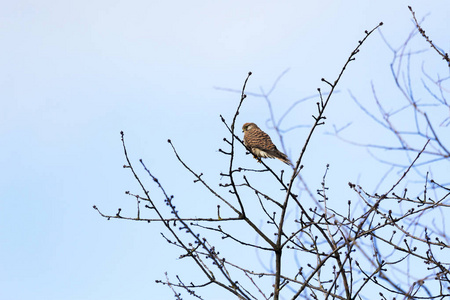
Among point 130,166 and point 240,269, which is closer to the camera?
point 130,166

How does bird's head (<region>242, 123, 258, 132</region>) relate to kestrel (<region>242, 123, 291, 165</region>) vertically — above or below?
above

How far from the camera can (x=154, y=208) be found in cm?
431

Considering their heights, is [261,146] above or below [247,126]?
below

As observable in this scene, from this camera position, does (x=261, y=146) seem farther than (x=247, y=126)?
No

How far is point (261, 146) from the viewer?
9.51 m

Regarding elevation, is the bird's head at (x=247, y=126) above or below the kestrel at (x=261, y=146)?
above

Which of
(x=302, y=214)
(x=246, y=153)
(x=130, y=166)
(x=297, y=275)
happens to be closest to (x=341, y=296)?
(x=297, y=275)

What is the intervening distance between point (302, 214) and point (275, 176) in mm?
442

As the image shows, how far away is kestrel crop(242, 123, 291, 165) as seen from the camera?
30.4 feet

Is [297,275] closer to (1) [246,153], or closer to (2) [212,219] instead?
(2) [212,219]

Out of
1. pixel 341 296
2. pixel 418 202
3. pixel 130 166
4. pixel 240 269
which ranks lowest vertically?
pixel 341 296

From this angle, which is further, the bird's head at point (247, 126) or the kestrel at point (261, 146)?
the bird's head at point (247, 126)

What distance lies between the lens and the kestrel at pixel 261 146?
30.4 ft

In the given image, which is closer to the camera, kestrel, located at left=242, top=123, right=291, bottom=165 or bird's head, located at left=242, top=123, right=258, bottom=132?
kestrel, located at left=242, top=123, right=291, bottom=165
